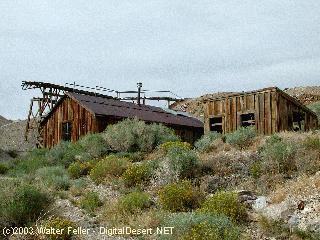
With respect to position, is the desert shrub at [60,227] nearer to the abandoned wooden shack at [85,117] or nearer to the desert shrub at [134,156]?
the desert shrub at [134,156]

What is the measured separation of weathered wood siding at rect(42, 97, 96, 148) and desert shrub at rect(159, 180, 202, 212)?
47.8ft

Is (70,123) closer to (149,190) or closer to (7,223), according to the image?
(149,190)

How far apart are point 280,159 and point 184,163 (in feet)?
10.8

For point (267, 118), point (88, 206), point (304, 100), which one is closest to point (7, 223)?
point (88, 206)

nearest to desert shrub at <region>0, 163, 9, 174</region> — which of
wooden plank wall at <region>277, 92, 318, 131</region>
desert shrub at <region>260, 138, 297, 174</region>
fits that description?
desert shrub at <region>260, 138, 297, 174</region>

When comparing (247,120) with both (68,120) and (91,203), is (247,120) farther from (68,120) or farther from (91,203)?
(91,203)

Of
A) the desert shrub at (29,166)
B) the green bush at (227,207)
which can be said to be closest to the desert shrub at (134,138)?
the desert shrub at (29,166)

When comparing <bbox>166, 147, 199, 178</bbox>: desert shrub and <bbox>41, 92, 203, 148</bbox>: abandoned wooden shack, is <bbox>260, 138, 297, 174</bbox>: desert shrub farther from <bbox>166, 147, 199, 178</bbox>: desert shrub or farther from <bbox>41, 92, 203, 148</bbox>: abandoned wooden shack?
<bbox>41, 92, 203, 148</bbox>: abandoned wooden shack

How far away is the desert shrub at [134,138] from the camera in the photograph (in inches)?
835

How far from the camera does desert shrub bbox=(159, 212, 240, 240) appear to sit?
810 cm

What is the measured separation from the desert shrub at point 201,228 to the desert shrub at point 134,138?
12.1m

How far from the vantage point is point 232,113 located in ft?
74.8

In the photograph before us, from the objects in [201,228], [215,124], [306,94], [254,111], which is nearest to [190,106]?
[306,94]

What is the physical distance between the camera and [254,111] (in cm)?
2183
